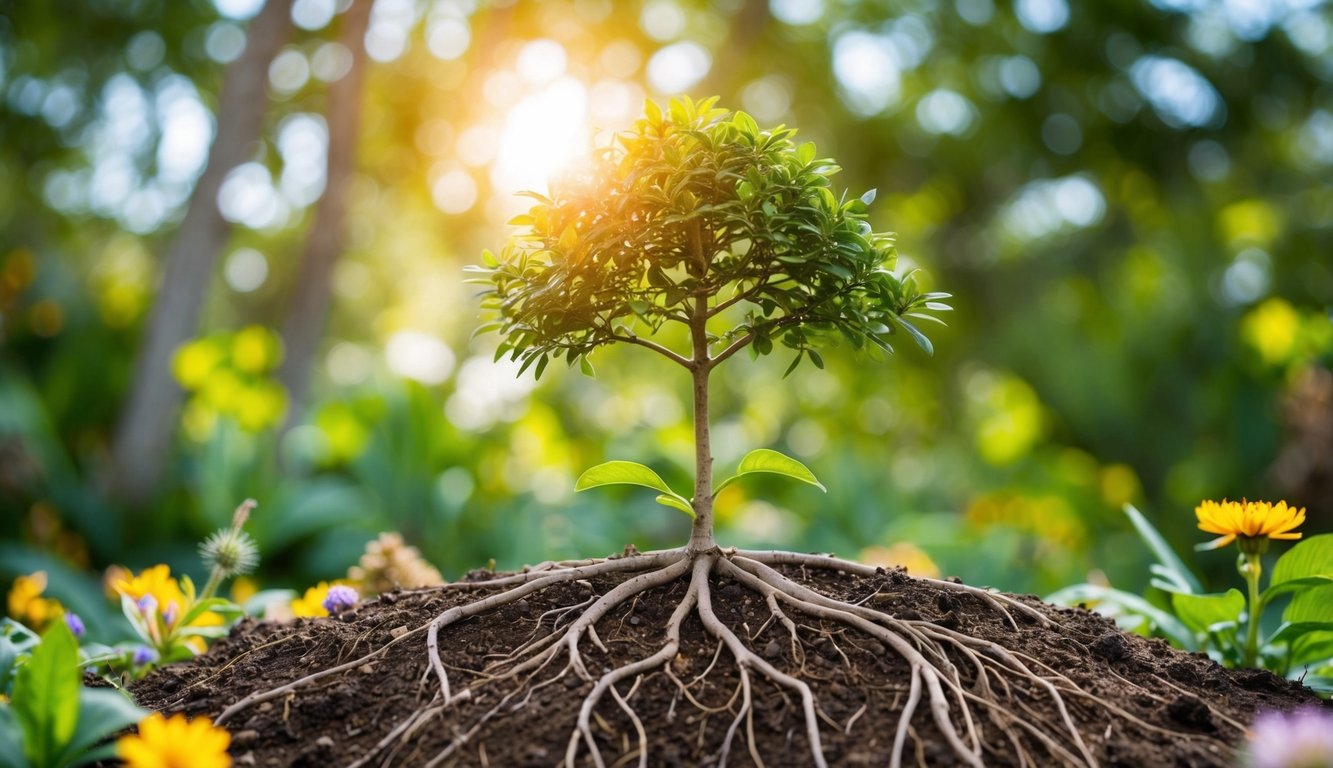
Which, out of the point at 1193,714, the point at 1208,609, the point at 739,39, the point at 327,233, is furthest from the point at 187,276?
the point at 1193,714

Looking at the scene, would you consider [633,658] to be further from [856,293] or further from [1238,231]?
[1238,231]

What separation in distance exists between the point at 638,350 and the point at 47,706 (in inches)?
391

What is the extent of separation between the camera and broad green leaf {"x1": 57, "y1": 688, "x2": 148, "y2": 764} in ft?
4.11

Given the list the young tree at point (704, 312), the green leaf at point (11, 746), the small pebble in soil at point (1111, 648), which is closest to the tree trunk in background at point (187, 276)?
the young tree at point (704, 312)

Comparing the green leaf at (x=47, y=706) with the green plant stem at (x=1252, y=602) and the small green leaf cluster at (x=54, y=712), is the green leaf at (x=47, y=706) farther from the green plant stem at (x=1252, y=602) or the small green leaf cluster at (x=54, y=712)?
the green plant stem at (x=1252, y=602)

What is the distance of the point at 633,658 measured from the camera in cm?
152

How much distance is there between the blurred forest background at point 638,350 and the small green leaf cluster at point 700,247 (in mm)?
178

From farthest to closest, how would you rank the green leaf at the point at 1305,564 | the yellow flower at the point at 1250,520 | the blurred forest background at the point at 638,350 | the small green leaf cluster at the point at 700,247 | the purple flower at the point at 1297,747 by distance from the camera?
the blurred forest background at the point at 638,350
the green leaf at the point at 1305,564
the yellow flower at the point at 1250,520
the small green leaf cluster at the point at 700,247
the purple flower at the point at 1297,747

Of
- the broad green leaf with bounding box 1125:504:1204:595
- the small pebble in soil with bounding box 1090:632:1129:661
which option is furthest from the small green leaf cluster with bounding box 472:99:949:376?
the broad green leaf with bounding box 1125:504:1204:595

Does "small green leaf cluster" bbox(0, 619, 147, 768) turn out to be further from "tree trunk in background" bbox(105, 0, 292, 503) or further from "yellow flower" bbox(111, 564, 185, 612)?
"tree trunk in background" bbox(105, 0, 292, 503)

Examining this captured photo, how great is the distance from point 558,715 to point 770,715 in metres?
0.31

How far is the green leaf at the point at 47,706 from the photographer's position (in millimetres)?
1287

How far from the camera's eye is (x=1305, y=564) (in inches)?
75.5

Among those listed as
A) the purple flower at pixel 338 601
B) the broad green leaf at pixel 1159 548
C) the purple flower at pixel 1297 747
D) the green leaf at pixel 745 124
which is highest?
the green leaf at pixel 745 124
